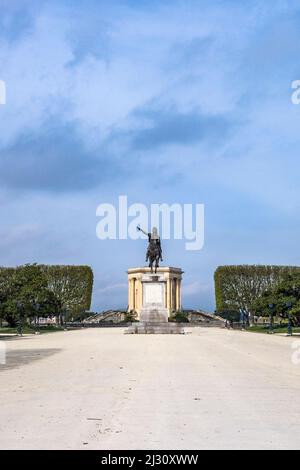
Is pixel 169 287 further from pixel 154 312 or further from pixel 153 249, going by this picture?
pixel 154 312

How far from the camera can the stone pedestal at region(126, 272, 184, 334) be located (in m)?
57.0

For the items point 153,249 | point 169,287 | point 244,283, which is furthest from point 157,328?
point 169,287

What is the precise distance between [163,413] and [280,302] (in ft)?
178

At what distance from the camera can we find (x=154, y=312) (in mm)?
57969

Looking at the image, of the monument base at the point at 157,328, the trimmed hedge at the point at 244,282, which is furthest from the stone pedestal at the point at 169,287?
the monument base at the point at 157,328

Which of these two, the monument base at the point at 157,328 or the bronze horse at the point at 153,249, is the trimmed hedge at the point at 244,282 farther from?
the monument base at the point at 157,328

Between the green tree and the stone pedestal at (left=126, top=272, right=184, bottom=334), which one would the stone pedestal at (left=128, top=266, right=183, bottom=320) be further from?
the stone pedestal at (left=126, top=272, right=184, bottom=334)

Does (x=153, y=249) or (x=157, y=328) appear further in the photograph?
(x=153, y=249)

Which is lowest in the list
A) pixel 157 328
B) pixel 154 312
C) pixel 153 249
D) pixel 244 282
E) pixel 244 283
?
pixel 157 328

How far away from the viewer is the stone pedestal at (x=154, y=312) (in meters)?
57.0

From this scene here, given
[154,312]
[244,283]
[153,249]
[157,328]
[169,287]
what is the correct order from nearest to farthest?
[157,328] < [154,312] < [153,249] < [244,283] < [169,287]
